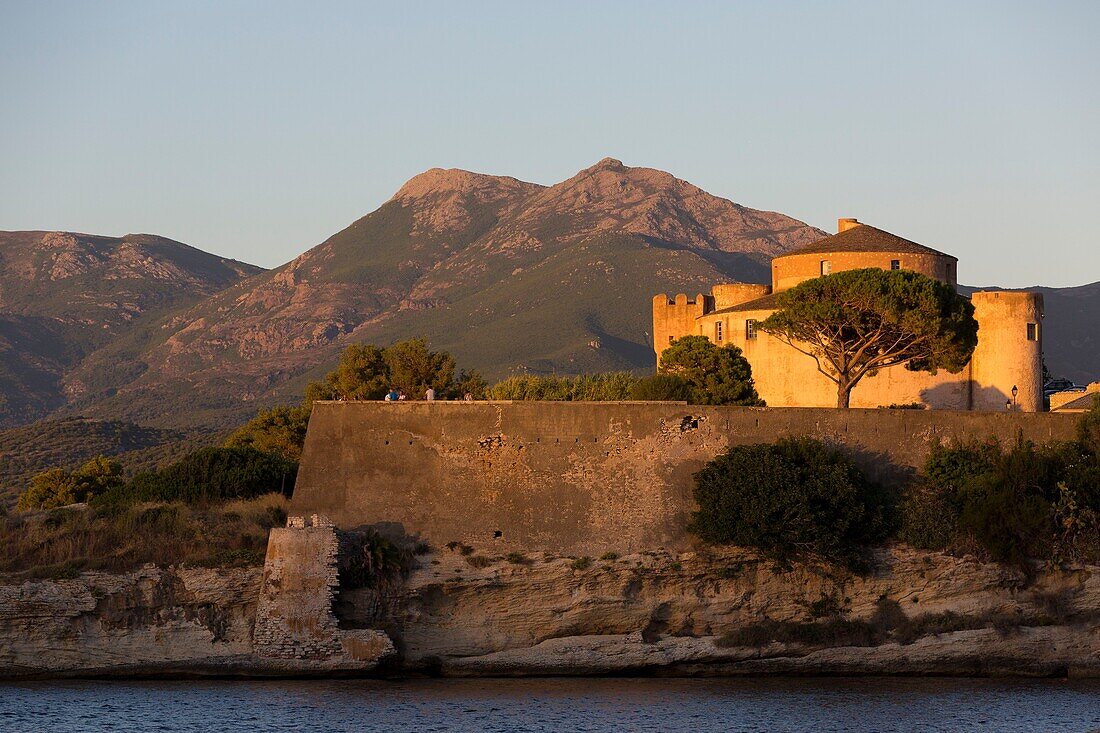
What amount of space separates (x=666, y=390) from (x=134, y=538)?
1580 cm

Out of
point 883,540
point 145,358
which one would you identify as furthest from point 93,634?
point 145,358

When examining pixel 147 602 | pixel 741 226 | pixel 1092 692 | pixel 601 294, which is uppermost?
pixel 741 226

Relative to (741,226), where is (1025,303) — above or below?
below

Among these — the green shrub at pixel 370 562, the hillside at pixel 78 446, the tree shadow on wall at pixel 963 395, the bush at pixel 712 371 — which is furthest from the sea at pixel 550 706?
the hillside at pixel 78 446

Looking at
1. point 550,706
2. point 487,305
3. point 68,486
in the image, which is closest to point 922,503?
point 550,706

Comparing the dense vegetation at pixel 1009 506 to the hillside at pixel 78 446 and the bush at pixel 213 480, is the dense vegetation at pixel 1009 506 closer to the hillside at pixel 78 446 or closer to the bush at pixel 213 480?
the bush at pixel 213 480

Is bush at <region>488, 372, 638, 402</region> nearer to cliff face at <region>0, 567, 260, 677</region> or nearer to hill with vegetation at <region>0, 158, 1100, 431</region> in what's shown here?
cliff face at <region>0, 567, 260, 677</region>

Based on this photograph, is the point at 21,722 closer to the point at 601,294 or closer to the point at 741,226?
the point at 601,294

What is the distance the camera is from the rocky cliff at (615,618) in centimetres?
3073

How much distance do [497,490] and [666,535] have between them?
11.4ft

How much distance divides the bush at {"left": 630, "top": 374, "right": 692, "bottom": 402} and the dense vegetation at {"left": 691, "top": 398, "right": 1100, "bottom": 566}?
9.47m

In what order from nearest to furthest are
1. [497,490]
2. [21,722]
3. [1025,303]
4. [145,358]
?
[21,722], [497,490], [1025,303], [145,358]

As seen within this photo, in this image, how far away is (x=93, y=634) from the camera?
3072 centimetres

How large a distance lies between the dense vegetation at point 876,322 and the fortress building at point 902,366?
339 cm
